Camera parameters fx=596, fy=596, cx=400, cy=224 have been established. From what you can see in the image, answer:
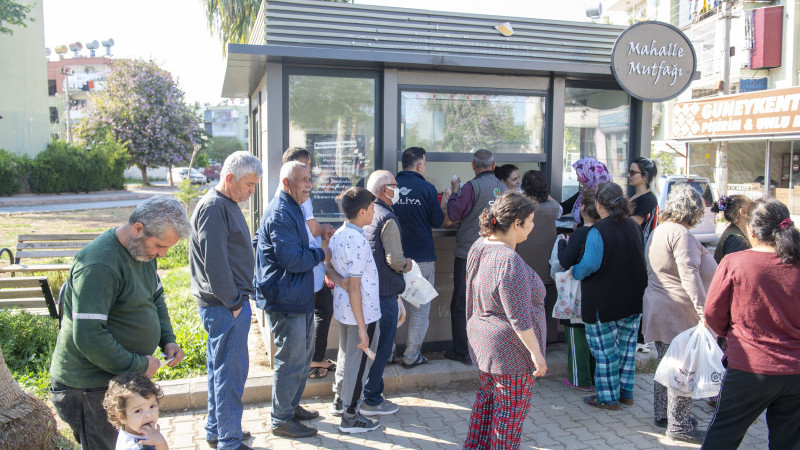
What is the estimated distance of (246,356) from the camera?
3791mm

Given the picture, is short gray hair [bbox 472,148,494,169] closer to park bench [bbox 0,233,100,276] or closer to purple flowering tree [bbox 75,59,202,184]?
park bench [bbox 0,233,100,276]

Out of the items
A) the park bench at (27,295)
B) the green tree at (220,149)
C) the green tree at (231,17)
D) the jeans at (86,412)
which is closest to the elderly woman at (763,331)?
the jeans at (86,412)

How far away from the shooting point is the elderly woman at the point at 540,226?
5180 millimetres

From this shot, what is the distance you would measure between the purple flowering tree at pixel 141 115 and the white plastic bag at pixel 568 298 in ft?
89.3

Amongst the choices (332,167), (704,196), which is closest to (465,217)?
(332,167)

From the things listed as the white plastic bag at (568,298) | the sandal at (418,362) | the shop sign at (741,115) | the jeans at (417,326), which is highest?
the shop sign at (741,115)

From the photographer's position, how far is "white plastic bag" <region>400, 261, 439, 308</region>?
4.62 metres

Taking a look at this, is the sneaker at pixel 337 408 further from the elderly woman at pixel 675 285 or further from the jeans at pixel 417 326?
the elderly woman at pixel 675 285

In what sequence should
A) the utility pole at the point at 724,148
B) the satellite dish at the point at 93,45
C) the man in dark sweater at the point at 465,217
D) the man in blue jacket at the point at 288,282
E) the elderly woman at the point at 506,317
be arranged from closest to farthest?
the elderly woman at the point at 506,317 < the man in blue jacket at the point at 288,282 < the man in dark sweater at the point at 465,217 < the utility pole at the point at 724,148 < the satellite dish at the point at 93,45

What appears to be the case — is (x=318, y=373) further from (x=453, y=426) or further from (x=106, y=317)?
(x=106, y=317)

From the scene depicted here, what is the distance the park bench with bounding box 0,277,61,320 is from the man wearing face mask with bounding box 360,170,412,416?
12.4 ft

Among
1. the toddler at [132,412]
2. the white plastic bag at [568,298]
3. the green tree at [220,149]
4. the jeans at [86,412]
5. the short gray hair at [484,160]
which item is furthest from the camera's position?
the green tree at [220,149]

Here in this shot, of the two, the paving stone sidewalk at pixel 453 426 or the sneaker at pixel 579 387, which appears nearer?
the paving stone sidewalk at pixel 453 426

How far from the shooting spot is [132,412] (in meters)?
2.49
